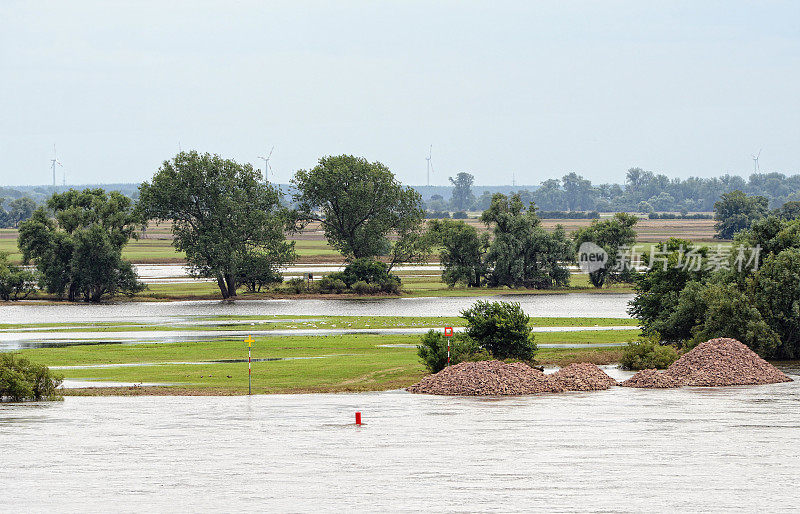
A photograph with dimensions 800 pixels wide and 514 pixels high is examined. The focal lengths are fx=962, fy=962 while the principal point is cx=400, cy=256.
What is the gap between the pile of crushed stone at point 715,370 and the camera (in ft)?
131

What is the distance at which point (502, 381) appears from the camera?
1501 inches

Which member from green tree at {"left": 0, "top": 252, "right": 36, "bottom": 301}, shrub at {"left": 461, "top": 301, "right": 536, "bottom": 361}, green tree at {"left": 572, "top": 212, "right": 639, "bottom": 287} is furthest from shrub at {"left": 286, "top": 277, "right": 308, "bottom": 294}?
shrub at {"left": 461, "top": 301, "right": 536, "bottom": 361}

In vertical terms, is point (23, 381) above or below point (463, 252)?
below

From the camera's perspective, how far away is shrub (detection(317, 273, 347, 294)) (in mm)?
105169

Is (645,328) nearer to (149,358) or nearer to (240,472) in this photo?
(149,358)

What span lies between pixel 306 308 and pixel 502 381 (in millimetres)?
50948

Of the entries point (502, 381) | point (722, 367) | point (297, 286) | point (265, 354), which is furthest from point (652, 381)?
point (297, 286)

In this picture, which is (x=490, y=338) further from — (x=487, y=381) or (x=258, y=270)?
(x=258, y=270)

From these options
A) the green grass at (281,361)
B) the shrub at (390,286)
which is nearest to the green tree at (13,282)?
the shrub at (390,286)

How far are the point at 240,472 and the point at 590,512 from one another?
9.12m

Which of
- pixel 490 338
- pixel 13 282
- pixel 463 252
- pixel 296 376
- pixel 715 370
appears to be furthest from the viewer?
pixel 463 252

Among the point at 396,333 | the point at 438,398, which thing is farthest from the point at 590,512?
the point at 396,333

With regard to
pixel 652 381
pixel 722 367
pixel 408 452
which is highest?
pixel 722 367

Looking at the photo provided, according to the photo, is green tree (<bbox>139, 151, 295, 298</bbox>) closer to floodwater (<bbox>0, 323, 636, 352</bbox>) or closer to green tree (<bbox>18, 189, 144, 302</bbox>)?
green tree (<bbox>18, 189, 144, 302</bbox>)
